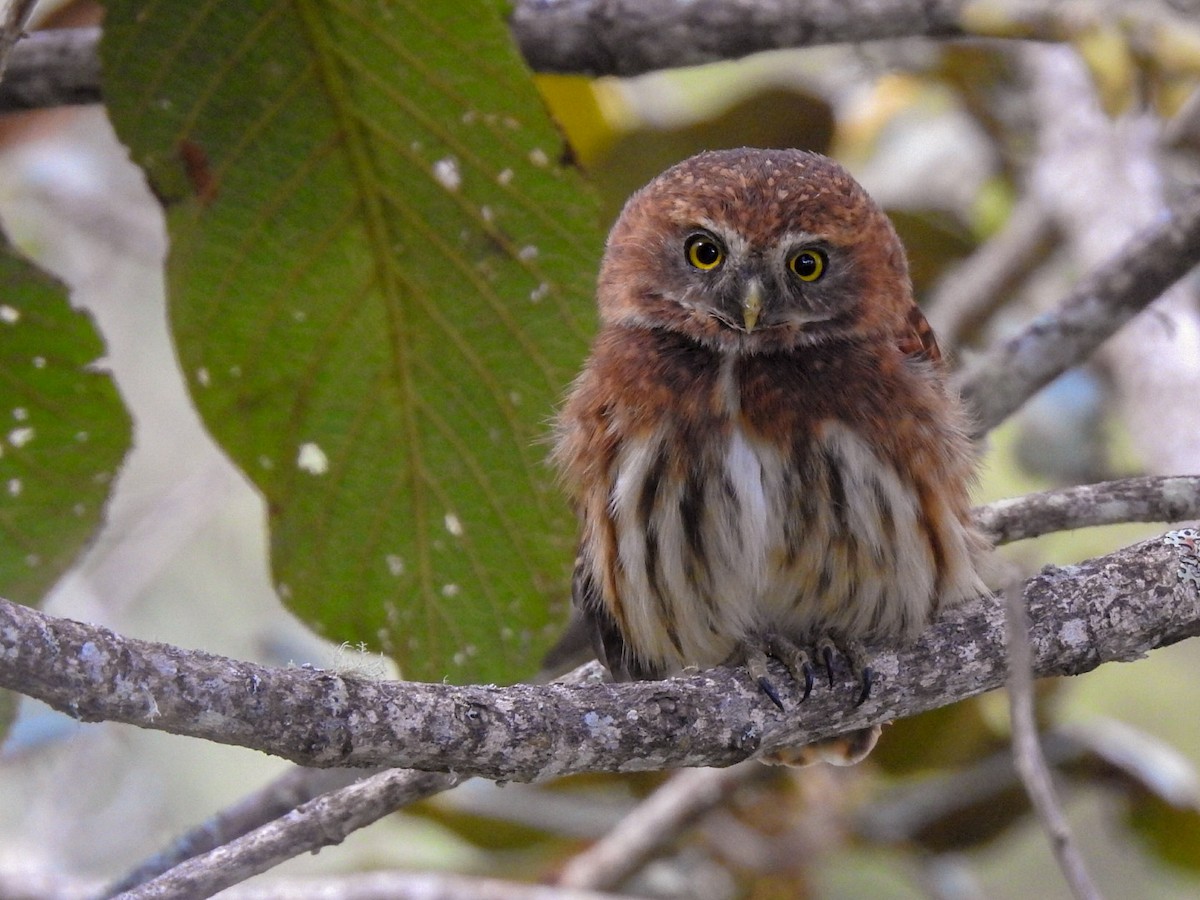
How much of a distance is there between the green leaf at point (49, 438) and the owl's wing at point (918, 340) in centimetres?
159

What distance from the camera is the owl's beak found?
2.78m

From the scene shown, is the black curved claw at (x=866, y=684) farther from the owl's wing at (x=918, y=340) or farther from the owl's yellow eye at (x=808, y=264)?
the owl's yellow eye at (x=808, y=264)

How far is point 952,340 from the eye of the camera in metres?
4.73

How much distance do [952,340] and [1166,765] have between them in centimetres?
151

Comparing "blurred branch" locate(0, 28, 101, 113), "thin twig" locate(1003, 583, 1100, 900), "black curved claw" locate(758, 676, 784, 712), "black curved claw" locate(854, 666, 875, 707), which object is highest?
"thin twig" locate(1003, 583, 1100, 900)

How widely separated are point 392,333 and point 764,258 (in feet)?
2.54

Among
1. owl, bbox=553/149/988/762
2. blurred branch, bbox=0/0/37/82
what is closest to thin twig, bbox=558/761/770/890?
owl, bbox=553/149/988/762

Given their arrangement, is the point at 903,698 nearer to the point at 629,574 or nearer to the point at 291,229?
the point at 629,574

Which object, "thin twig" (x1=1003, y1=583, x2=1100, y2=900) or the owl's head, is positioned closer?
"thin twig" (x1=1003, y1=583, x2=1100, y2=900)

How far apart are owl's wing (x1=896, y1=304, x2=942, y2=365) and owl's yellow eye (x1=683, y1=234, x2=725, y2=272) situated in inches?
16.5

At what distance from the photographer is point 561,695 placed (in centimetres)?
188

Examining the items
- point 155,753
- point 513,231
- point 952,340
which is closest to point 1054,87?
point 952,340

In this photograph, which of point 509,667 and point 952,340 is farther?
point 952,340

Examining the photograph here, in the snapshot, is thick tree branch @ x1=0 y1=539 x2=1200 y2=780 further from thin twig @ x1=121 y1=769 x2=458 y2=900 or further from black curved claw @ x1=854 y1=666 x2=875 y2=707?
thin twig @ x1=121 y1=769 x2=458 y2=900
